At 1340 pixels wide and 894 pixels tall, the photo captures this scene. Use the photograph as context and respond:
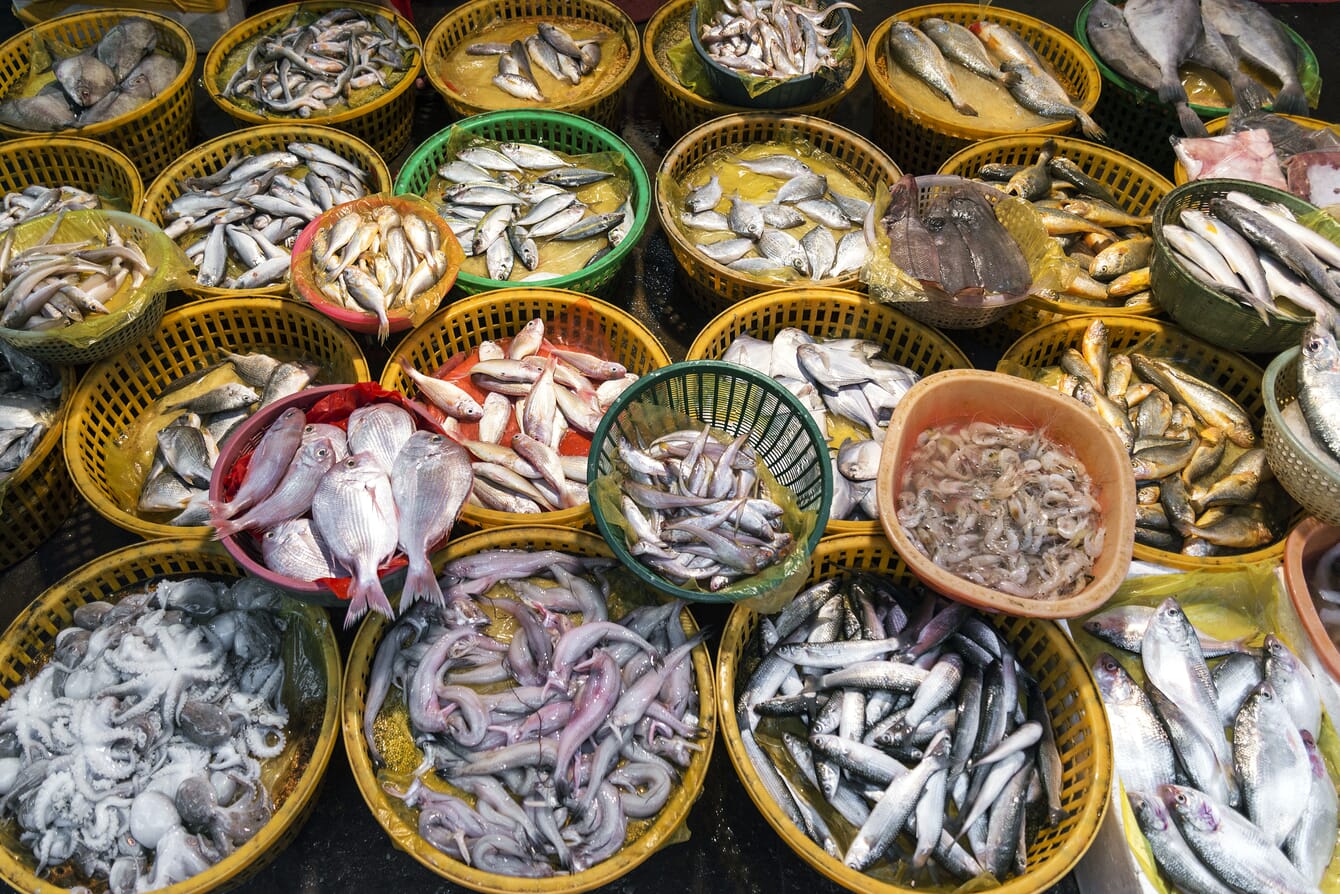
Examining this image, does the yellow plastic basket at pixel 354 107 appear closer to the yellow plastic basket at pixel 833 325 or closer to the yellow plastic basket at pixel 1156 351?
the yellow plastic basket at pixel 833 325

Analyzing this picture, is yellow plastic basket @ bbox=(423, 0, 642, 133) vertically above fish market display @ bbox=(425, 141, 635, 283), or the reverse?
yellow plastic basket @ bbox=(423, 0, 642, 133)

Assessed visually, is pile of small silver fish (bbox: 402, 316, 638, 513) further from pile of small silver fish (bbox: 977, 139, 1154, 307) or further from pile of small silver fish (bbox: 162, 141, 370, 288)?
pile of small silver fish (bbox: 977, 139, 1154, 307)

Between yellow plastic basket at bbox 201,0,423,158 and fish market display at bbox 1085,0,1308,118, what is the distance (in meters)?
3.87

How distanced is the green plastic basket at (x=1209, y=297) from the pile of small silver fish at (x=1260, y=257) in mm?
37

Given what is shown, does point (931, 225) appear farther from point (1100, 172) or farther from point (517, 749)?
point (517, 749)

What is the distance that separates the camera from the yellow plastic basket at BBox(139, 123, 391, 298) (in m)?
3.66

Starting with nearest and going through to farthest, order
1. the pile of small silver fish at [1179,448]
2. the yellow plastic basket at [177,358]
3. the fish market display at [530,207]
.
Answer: the pile of small silver fish at [1179,448], the yellow plastic basket at [177,358], the fish market display at [530,207]

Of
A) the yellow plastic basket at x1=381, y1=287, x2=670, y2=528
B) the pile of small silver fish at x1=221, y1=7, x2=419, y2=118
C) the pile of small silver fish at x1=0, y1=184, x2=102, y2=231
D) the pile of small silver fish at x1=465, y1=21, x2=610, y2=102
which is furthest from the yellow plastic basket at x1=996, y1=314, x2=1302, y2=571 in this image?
the pile of small silver fish at x1=0, y1=184, x2=102, y2=231

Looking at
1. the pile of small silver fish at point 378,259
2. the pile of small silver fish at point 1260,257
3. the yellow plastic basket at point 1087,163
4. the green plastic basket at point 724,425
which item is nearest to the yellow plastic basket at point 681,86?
the yellow plastic basket at point 1087,163

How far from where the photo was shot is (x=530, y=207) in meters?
3.80

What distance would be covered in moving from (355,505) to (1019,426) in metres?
2.16

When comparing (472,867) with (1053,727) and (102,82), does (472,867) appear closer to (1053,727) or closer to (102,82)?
(1053,727)

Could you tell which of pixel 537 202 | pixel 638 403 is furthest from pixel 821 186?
pixel 638 403

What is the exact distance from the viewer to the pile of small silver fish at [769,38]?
4027mm
